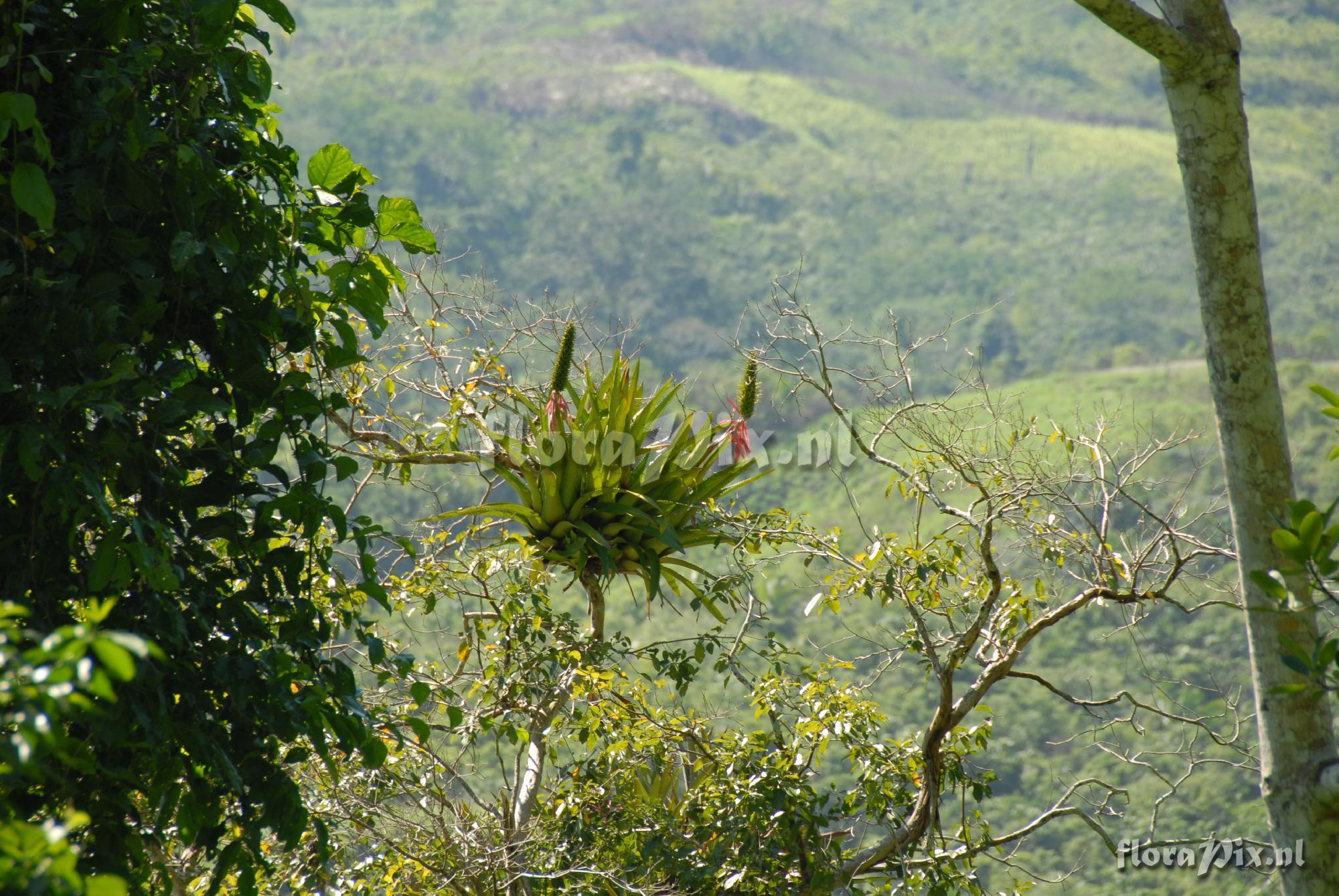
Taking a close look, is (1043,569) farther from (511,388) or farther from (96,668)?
(96,668)

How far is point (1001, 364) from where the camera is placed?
31969 millimetres

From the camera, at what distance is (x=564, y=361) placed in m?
2.78

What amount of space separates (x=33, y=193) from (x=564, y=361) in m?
1.56

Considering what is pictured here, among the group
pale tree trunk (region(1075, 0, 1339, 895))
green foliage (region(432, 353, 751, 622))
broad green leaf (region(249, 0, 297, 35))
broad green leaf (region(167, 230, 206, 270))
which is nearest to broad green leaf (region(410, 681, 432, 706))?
broad green leaf (region(167, 230, 206, 270))

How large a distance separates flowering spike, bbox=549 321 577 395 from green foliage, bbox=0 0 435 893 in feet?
3.18

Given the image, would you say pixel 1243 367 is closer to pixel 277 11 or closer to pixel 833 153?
pixel 277 11

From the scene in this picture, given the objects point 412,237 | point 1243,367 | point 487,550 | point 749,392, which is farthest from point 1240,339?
point 487,550

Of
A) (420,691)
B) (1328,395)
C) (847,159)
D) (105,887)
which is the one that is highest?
(847,159)

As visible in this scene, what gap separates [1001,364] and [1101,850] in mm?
20330

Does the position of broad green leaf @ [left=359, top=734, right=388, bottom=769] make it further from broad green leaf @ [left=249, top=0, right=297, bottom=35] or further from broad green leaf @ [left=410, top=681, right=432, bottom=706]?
broad green leaf @ [left=249, top=0, right=297, bottom=35]

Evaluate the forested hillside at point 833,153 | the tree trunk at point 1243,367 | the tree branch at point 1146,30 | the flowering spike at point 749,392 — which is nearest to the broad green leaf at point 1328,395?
the tree trunk at point 1243,367

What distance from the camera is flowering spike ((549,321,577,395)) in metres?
2.76

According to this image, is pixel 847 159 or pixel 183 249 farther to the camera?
pixel 847 159

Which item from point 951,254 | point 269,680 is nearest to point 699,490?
point 269,680
